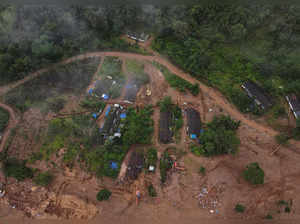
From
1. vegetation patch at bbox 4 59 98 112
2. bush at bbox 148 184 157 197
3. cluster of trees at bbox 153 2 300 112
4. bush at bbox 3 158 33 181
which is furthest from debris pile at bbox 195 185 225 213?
vegetation patch at bbox 4 59 98 112

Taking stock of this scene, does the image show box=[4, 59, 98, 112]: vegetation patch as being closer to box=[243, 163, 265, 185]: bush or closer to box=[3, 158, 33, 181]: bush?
box=[3, 158, 33, 181]: bush

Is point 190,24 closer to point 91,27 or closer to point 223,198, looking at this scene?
point 91,27

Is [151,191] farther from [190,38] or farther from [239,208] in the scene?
[190,38]

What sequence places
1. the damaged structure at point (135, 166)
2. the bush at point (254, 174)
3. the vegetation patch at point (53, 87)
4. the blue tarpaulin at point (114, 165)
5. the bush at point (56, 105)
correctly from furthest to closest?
1. the vegetation patch at point (53, 87)
2. the bush at point (56, 105)
3. the blue tarpaulin at point (114, 165)
4. the damaged structure at point (135, 166)
5. the bush at point (254, 174)

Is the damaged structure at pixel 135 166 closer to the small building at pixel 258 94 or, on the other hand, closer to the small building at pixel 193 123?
the small building at pixel 193 123

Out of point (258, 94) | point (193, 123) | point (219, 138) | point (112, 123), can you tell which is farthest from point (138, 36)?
point (219, 138)

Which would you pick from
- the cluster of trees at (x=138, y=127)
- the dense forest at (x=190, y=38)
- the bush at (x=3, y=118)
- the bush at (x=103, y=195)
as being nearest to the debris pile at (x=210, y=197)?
the cluster of trees at (x=138, y=127)
